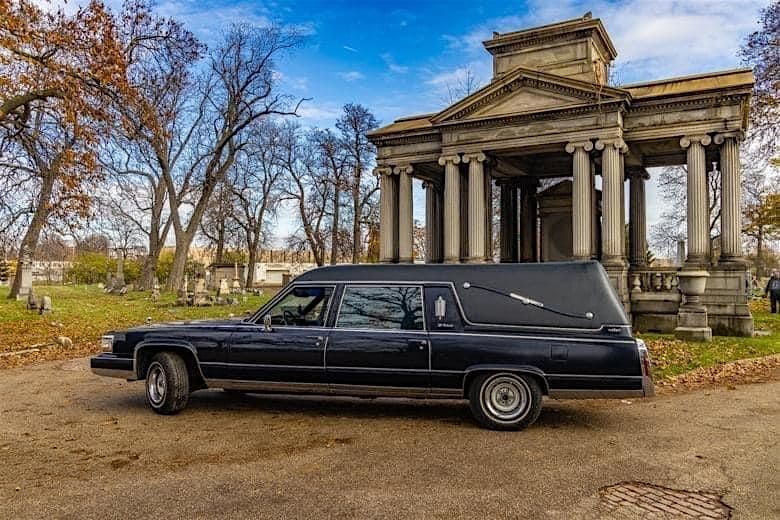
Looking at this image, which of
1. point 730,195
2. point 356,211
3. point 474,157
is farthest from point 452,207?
point 356,211

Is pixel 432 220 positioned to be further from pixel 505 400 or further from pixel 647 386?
pixel 647 386

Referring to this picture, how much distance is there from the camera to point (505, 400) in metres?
6.18

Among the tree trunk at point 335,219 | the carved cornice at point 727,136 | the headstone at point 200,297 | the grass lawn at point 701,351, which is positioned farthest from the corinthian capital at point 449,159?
the tree trunk at point 335,219

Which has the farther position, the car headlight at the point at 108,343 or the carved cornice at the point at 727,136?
the carved cornice at the point at 727,136

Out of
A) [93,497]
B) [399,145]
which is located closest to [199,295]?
[399,145]

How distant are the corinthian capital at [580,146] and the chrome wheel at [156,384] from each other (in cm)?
1674

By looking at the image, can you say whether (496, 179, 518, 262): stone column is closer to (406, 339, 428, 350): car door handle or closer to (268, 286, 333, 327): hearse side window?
(268, 286, 333, 327): hearse side window

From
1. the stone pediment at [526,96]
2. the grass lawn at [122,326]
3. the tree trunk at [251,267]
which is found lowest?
the grass lawn at [122,326]

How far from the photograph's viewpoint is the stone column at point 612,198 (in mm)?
19531

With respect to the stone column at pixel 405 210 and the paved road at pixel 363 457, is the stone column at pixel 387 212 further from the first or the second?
the paved road at pixel 363 457

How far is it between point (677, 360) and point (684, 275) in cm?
419

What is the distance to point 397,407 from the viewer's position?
24.0ft

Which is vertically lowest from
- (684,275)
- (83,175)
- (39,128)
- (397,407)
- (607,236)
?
(397,407)

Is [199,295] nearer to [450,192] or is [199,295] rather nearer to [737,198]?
[450,192]
